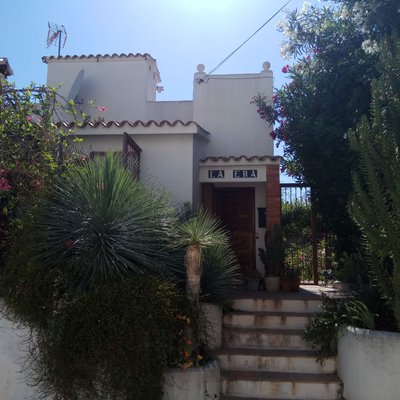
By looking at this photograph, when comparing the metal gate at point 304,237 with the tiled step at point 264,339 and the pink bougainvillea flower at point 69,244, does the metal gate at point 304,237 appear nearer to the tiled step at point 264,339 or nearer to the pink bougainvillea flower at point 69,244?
the tiled step at point 264,339

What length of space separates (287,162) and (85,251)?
18.7ft

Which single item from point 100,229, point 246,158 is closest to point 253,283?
point 246,158

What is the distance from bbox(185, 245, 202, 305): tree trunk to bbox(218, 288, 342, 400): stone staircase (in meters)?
1.13

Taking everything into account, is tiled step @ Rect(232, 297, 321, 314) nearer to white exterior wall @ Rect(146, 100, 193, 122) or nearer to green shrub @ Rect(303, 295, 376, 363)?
green shrub @ Rect(303, 295, 376, 363)

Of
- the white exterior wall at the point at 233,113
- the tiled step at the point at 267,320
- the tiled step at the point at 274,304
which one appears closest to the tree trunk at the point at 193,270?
the tiled step at the point at 267,320

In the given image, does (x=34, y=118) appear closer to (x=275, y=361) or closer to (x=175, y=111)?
(x=275, y=361)

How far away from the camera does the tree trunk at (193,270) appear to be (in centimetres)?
596

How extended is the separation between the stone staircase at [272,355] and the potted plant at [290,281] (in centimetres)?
95

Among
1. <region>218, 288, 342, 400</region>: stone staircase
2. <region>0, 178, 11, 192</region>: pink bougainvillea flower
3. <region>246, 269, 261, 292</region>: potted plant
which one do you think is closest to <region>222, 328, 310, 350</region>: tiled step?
<region>218, 288, 342, 400</region>: stone staircase

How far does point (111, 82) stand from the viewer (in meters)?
13.0

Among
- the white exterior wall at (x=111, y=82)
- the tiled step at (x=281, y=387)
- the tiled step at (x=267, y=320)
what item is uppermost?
the white exterior wall at (x=111, y=82)

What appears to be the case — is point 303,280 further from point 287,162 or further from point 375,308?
point 375,308

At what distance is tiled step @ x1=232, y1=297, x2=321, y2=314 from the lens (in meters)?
7.51

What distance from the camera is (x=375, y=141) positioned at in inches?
227
